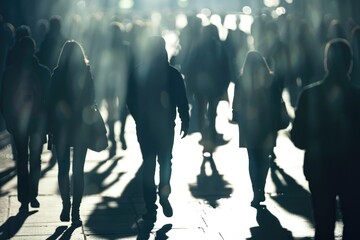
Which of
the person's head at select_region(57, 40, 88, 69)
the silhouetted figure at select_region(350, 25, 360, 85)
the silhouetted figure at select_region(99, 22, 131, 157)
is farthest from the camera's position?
the silhouetted figure at select_region(99, 22, 131, 157)

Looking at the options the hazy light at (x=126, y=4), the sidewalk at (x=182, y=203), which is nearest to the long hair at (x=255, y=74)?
the sidewalk at (x=182, y=203)

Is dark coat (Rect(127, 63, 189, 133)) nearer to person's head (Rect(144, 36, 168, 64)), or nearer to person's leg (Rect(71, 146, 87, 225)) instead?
person's head (Rect(144, 36, 168, 64))

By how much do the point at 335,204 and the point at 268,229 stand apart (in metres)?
2.49

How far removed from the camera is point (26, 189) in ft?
34.5

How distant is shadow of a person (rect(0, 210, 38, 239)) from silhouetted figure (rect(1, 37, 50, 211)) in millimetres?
200

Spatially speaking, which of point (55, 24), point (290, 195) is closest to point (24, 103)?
point (290, 195)

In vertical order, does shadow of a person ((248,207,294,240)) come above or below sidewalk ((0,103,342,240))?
below

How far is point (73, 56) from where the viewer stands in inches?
387

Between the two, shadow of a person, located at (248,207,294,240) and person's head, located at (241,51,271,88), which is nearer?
shadow of a person, located at (248,207,294,240)

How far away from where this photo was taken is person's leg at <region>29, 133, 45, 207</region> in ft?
34.9

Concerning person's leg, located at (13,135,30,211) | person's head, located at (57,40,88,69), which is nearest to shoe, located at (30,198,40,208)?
person's leg, located at (13,135,30,211)

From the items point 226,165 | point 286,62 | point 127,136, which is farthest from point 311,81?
point 226,165

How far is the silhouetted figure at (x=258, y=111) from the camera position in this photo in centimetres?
1091

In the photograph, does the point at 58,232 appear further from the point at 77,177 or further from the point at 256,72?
the point at 256,72
